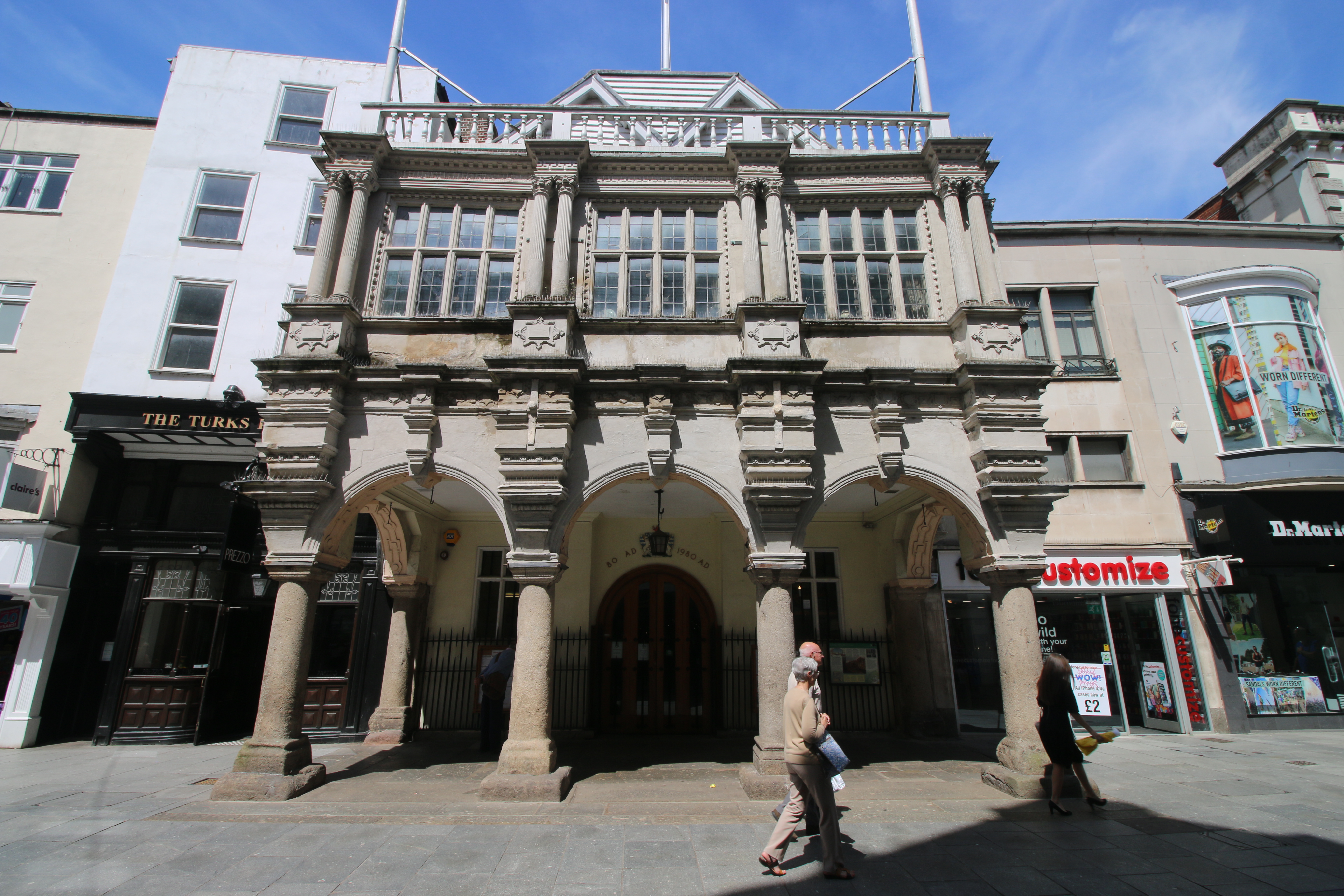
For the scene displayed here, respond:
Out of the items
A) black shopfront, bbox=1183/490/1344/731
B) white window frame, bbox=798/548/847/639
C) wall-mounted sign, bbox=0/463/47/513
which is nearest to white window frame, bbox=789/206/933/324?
white window frame, bbox=798/548/847/639

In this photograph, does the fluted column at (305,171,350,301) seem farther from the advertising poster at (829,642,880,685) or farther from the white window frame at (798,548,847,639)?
the advertising poster at (829,642,880,685)

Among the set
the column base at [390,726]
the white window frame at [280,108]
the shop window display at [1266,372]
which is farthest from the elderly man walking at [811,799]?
the white window frame at [280,108]

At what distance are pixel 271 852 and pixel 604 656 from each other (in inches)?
286

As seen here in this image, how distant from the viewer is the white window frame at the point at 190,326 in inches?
509

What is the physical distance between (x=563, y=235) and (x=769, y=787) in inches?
347

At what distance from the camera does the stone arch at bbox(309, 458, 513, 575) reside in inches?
348

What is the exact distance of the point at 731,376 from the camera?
919 cm

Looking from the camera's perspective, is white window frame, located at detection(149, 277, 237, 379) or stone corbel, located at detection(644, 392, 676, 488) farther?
white window frame, located at detection(149, 277, 237, 379)

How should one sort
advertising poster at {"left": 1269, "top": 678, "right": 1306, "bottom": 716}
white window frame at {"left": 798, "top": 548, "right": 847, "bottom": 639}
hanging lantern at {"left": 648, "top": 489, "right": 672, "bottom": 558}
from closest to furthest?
1. hanging lantern at {"left": 648, "top": 489, "right": 672, "bottom": 558}
2. advertising poster at {"left": 1269, "top": 678, "right": 1306, "bottom": 716}
3. white window frame at {"left": 798, "top": 548, "right": 847, "bottom": 639}

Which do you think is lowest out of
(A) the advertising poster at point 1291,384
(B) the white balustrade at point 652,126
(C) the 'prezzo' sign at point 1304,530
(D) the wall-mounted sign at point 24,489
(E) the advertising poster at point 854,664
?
(E) the advertising poster at point 854,664

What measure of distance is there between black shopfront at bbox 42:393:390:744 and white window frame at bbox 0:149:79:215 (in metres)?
5.38

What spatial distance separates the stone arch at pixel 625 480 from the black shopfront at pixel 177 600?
616 centimetres

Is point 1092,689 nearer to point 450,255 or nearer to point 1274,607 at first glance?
point 1274,607

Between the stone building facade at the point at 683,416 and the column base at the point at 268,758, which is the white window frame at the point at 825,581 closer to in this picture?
the stone building facade at the point at 683,416
